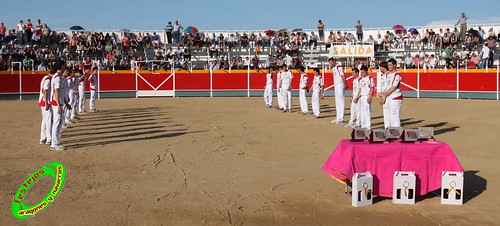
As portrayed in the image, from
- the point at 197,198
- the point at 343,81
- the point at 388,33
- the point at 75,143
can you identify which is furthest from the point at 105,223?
the point at 388,33

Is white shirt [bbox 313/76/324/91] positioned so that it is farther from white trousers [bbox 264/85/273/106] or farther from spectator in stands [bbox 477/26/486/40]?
spectator in stands [bbox 477/26/486/40]

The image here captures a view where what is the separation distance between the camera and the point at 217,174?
1035 centimetres

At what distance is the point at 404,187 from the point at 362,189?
0.62 metres

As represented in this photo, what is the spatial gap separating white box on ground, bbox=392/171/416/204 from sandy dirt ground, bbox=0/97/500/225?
0.61 feet

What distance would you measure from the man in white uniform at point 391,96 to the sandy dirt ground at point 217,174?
4.90 feet

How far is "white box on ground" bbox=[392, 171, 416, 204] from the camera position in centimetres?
816

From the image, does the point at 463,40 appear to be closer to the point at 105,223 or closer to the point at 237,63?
the point at 237,63

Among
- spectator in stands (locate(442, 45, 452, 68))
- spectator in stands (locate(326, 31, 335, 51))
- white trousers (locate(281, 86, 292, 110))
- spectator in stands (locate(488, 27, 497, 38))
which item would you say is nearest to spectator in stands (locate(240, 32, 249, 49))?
spectator in stands (locate(326, 31, 335, 51))

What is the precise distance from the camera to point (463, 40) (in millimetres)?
37562

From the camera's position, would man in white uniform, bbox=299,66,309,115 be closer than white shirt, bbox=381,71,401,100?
No

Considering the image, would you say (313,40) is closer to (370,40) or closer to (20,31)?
(370,40)

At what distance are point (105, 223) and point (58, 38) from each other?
32863mm

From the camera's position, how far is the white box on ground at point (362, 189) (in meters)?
8.01

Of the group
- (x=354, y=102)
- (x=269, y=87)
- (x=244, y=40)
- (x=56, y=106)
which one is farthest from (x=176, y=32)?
(x=56, y=106)
